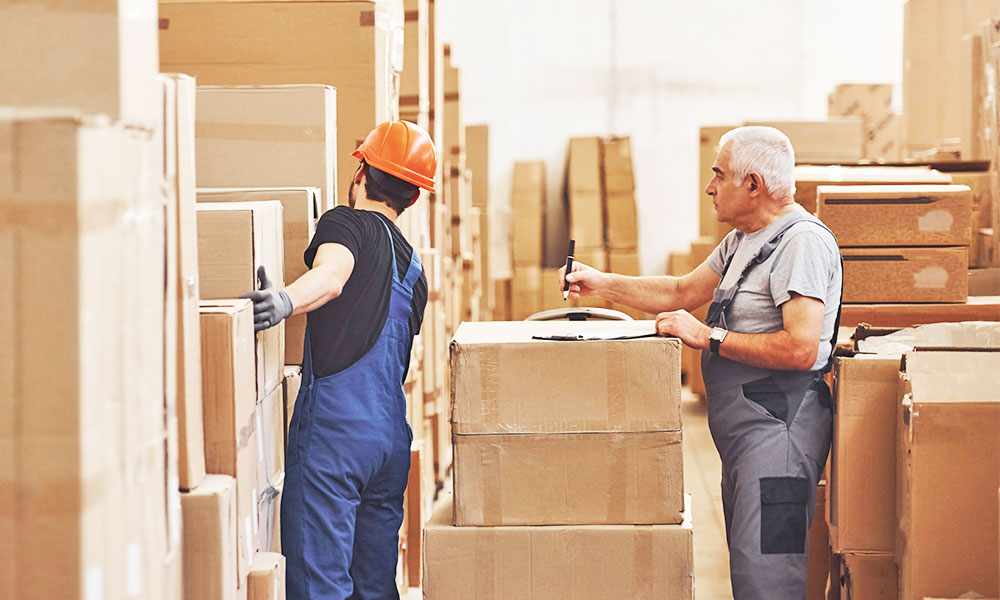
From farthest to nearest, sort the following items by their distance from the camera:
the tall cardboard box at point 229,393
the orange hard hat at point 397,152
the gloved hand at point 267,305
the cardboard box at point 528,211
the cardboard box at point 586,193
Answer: the cardboard box at point 528,211 → the cardboard box at point 586,193 → the orange hard hat at point 397,152 → the gloved hand at point 267,305 → the tall cardboard box at point 229,393

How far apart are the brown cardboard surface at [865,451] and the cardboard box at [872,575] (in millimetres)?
19

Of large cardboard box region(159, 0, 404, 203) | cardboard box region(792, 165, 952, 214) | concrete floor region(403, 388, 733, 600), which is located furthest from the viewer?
concrete floor region(403, 388, 733, 600)

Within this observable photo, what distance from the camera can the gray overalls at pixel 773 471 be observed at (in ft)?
8.27

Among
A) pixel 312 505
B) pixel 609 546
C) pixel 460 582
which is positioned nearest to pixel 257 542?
pixel 312 505

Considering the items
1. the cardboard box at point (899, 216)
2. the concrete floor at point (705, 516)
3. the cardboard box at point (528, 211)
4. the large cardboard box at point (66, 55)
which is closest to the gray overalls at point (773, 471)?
the concrete floor at point (705, 516)

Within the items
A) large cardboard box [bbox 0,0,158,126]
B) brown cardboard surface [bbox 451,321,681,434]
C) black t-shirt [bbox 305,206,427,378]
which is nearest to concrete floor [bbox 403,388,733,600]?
brown cardboard surface [bbox 451,321,681,434]

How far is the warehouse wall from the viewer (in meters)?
9.34

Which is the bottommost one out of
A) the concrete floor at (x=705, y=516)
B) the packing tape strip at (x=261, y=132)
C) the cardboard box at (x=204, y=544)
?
the concrete floor at (x=705, y=516)

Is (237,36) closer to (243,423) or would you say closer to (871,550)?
(243,423)

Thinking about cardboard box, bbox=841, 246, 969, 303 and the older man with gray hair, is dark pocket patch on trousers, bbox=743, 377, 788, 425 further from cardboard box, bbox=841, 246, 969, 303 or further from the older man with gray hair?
cardboard box, bbox=841, 246, 969, 303

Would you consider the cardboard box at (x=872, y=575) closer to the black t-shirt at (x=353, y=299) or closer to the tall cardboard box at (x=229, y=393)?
the black t-shirt at (x=353, y=299)

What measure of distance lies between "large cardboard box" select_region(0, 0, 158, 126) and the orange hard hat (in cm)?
110

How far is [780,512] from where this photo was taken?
8.27 feet

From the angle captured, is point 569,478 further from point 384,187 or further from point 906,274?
point 906,274
